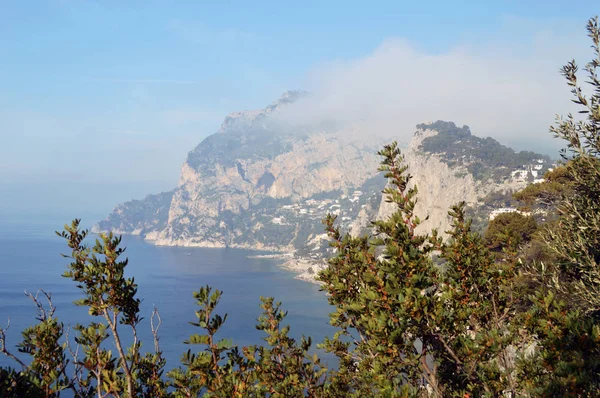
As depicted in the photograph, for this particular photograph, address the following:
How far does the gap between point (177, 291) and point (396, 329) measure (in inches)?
4107

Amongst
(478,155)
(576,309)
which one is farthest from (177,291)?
(576,309)

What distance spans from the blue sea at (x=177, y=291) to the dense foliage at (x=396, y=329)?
1524 inches

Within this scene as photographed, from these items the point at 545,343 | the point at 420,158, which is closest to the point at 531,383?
the point at 545,343

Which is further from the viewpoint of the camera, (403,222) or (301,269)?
(301,269)

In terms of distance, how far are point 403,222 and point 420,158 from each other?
13636cm

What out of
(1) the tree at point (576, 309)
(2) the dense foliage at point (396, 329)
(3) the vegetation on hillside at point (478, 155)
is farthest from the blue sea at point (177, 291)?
(3) the vegetation on hillside at point (478, 155)

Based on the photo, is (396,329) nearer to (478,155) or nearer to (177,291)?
(177,291)

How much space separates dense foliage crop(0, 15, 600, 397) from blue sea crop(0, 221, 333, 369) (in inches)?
1524

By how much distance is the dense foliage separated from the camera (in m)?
6.27

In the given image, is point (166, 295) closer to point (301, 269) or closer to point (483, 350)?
point (301, 269)

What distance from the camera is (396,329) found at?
6129 mm

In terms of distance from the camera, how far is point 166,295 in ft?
326

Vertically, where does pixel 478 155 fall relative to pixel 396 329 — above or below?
above

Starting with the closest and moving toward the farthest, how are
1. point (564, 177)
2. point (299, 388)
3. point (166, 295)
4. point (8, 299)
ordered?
point (299, 388)
point (564, 177)
point (8, 299)
point (166, 295)
